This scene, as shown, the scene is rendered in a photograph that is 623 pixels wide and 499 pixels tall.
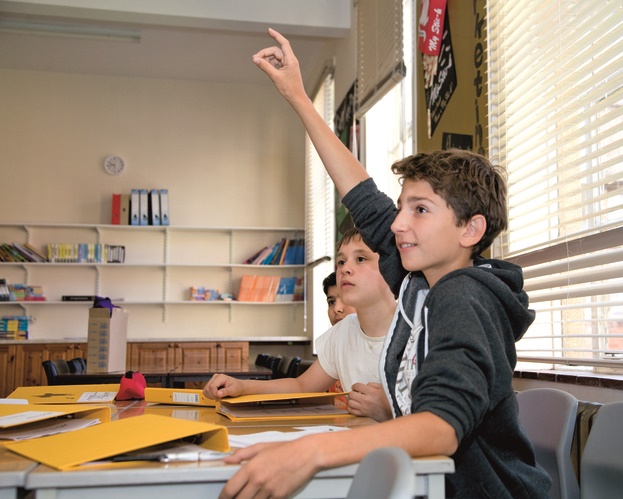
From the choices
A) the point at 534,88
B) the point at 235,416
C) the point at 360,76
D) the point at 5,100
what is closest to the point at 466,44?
the point at 534,88

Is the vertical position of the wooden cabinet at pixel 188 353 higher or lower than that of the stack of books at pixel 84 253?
lower

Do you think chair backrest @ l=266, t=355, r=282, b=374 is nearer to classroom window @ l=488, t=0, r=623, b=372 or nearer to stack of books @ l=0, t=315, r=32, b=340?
classroom window @ l=488, t=0, r=623, b=372

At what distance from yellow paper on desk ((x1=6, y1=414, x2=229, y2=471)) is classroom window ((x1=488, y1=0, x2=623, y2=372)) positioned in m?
1.52

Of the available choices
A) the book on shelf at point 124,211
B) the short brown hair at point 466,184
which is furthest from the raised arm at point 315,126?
the book on shelf at point 124,211

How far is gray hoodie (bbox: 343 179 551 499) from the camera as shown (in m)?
1.04

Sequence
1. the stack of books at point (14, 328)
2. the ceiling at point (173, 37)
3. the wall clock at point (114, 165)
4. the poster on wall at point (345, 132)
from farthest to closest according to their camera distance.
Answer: the wall clock at point (114, 165)
the stack of books at point (14, 328)
the ceiling at point (173, 37)
the poster on wall at point (345, 132)

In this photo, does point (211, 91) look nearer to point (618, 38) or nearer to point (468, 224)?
point (618, 38)

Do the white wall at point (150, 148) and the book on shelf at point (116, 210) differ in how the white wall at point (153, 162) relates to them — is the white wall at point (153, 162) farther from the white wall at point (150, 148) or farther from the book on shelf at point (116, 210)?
the book on shelf at point (116, 210)

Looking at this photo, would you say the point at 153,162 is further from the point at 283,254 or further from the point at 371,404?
the point at 371,404

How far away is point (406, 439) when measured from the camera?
97 cm

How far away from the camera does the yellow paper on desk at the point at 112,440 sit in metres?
0.92

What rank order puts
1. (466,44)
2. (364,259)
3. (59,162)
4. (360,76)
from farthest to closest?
1. (59,162)
2. (360,76)
3. (466,44)
4. (364,259)

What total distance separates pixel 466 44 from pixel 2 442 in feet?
9.18

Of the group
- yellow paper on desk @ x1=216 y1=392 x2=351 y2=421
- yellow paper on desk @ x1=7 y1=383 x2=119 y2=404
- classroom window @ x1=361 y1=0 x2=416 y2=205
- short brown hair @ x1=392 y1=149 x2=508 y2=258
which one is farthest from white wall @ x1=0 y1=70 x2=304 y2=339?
short brown hair @ x1=392 y1=149 x2=508 y2=258
